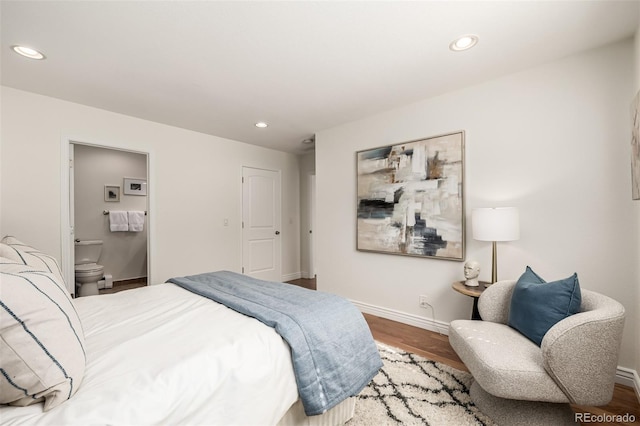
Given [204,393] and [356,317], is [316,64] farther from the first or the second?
[204,393]

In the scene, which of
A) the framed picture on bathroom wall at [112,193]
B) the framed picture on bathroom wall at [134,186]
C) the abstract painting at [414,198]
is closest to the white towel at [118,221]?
the framed picture on bathroom wall at [112,193]

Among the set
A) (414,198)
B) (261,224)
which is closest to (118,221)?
(261,224)

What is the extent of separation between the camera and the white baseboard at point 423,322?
1952mm

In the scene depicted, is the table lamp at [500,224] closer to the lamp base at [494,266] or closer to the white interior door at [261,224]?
the lamp base at [494,266]

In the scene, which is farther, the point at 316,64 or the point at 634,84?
the point at 316,64

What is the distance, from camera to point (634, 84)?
6.30 ft

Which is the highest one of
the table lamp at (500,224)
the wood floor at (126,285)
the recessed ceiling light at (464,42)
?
the recessed ceiling light at (464,42)

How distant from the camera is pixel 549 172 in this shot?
89.2 inches

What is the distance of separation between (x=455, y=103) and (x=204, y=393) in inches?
118

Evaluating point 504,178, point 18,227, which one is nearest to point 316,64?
point 504,178

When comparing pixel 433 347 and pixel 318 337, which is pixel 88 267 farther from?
pixel 433 347

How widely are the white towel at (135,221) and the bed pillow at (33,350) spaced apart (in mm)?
4720

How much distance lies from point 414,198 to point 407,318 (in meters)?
1.30

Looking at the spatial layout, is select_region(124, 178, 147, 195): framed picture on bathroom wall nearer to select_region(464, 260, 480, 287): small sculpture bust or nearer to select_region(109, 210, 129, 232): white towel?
select_region(109, 210, 129, 232): white towel
